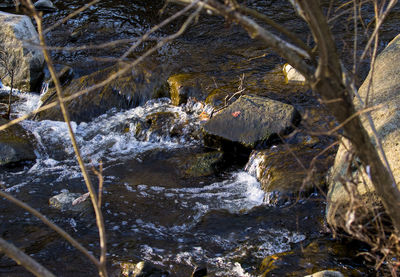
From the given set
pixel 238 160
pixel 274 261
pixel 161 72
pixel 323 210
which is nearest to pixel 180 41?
pixel 161 72

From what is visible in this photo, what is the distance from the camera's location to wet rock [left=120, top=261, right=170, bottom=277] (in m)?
4.42

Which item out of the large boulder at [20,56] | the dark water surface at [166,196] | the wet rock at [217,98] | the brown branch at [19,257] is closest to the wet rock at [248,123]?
the dark water surface at [166,196]

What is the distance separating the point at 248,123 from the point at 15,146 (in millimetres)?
3746

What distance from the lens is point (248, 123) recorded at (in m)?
6.71

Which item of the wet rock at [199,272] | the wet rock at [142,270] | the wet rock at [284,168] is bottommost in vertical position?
the wet rock at [142,270]

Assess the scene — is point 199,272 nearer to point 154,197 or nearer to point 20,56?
point 154,197

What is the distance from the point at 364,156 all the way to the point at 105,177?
15.4 ft

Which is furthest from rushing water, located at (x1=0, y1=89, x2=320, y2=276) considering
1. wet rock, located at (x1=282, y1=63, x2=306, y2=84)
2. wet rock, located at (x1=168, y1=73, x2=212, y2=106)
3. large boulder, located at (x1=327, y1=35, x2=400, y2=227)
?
wet rock, located at (x1=282, y1=63, x2=306, y2=84)

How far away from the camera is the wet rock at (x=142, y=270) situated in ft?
14.5

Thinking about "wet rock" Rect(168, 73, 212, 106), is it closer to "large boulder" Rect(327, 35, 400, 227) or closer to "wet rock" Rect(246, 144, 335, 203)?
"wet rock" Rect(246, 144, 335, 203)

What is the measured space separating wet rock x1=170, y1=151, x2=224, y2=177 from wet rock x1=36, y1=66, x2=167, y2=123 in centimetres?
224

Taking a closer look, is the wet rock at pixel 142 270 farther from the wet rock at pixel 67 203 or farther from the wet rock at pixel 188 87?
the wet rock at pixel 188 87

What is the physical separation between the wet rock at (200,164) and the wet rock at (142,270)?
2107mm

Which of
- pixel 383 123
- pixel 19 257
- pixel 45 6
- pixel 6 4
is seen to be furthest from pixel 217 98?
pixel 6 4
